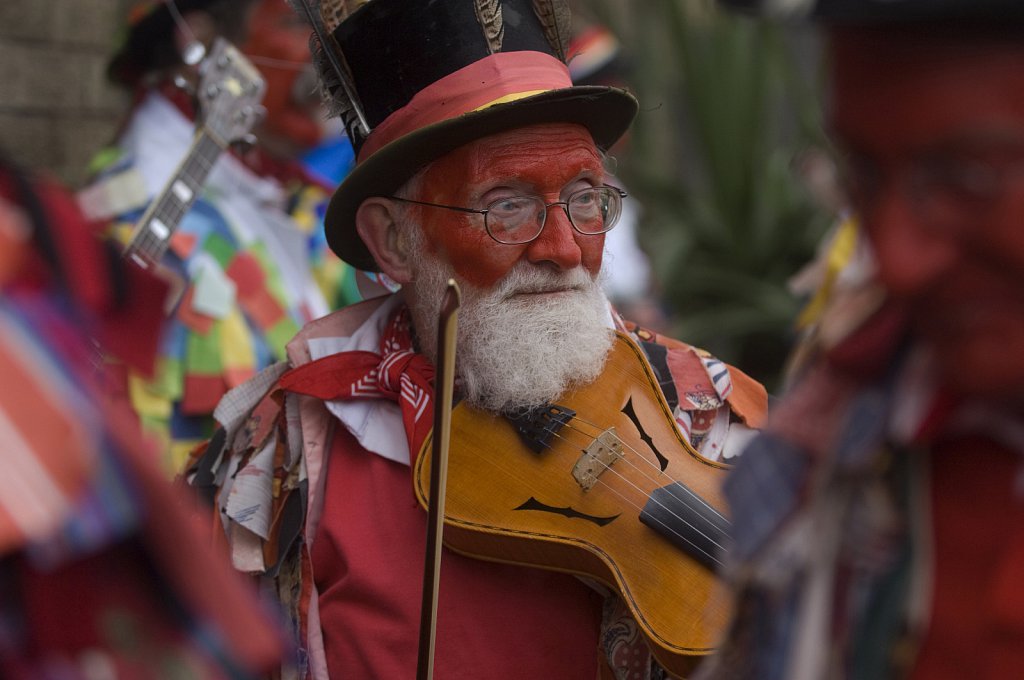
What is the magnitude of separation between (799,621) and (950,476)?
20cm

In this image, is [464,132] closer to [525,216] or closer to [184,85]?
[525,216]

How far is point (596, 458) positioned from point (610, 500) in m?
0.08

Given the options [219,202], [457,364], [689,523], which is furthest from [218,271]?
[689,523]

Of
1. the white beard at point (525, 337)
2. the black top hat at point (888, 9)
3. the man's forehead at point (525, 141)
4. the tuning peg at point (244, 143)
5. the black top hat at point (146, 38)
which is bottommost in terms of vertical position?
the white beard at point (525, 337)

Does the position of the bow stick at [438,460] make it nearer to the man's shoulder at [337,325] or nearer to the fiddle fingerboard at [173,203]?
the man's shoulder at [337,325]

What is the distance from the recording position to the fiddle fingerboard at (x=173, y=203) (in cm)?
330

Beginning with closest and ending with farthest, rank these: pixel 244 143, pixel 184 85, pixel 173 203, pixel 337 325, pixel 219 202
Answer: pixel 337 325, pixel 173 203, pixel 244 143, pixel 184 85, pixel 219 202

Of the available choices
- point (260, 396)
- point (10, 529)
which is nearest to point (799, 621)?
point (10, 529)

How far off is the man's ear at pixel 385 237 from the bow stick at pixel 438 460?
562mm

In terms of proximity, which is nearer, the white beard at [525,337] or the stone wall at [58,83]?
the white beard at [525,337]

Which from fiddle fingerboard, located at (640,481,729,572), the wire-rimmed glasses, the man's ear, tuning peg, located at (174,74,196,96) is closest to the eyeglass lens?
the wire-rimmed glasses

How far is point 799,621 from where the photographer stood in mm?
1193

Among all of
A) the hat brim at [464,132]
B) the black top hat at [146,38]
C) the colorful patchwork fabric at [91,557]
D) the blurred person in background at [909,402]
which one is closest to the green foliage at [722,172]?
the black top hat at [146,38]

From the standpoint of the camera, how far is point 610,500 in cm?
204
